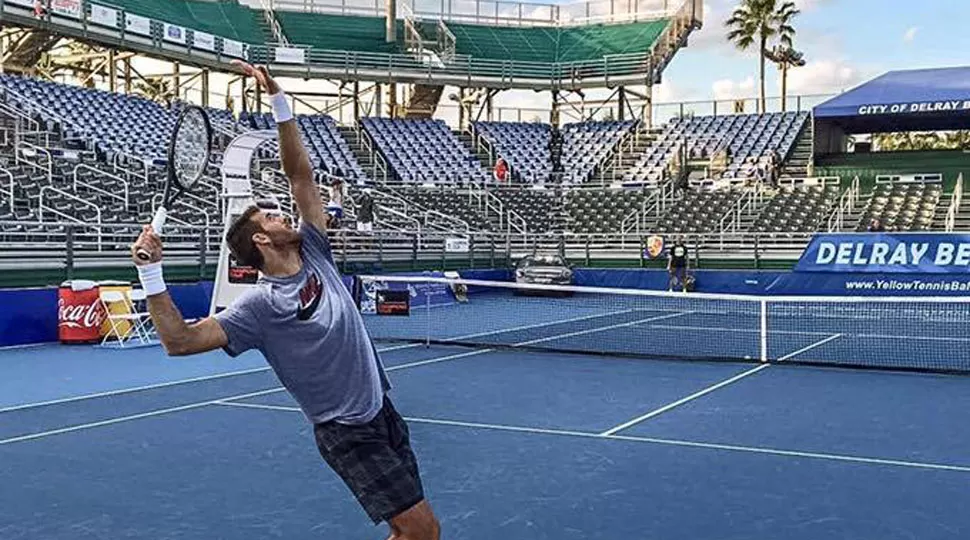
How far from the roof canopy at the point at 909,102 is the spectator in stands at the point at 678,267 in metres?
11.8

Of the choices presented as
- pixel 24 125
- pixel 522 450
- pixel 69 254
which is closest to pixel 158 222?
pixel 522 450

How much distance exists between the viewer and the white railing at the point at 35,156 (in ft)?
77.1

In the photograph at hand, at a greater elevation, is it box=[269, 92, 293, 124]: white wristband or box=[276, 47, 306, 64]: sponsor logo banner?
box=[276, 47, 306, 64]: sponsor logo banner

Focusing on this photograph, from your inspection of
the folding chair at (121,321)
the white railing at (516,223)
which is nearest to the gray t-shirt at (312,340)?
the folding chair at (121,321)

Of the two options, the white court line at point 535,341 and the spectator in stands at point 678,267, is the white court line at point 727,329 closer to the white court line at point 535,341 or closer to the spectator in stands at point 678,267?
the white court line at point 535,341

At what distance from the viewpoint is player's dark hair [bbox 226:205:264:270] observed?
3.93 meters

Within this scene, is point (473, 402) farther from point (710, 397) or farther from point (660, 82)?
point (660, 82)

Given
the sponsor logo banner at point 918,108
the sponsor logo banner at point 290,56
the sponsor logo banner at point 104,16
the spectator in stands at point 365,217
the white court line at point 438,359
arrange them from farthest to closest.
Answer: the sponsor logo banner at point 290,56
the sponsor logo banner at point 104,16
the sponsor logo banner at point 918,108
the spectator in stands at point 365,217
the white court line at point 438,359

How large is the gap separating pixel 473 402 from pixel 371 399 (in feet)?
22.9

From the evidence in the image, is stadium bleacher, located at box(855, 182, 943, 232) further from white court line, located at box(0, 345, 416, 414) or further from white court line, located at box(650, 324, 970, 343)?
white court line, located at box(0, 345, 416, 414)

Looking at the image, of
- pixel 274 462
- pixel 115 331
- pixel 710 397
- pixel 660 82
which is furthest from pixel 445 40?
pixel 274 462

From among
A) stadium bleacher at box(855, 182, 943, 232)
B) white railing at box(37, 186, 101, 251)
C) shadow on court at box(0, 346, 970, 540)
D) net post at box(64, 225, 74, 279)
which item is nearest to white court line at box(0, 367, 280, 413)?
shadow on court at box(0, 346, 970, 540)

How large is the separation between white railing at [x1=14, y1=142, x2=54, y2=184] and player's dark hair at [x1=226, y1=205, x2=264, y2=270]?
20589 millimetres

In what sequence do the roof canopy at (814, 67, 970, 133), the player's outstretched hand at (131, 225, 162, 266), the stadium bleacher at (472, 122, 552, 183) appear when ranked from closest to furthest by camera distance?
the player's outstretched hand at (131, 225, 162, 266)
the roof canopy at (814, 67, 970, 133)
the stadium bleacher at (472, 122, 552, 183)
